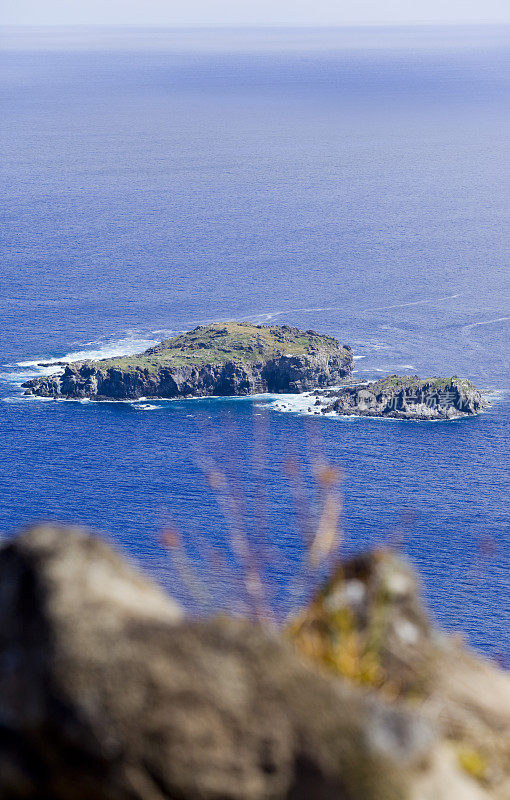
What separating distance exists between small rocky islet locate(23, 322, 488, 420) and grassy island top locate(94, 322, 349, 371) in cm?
17

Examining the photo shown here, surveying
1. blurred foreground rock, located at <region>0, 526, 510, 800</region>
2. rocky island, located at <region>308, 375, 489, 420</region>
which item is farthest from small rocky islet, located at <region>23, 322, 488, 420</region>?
blurred foreground rock, located at <region>0, 526, 510, 800</region>

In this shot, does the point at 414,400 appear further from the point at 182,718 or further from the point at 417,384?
the point at 182,718

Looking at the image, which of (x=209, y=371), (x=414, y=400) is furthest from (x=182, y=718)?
(x=209, y=371)

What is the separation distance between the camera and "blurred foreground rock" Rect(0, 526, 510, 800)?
6.70 m

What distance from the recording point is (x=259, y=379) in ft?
618

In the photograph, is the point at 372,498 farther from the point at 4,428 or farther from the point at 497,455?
the point at 4,428

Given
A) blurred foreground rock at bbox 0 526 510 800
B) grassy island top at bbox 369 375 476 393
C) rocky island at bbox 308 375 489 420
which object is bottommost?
rocky island at bbox 308 375 489 420

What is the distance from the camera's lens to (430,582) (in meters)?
112

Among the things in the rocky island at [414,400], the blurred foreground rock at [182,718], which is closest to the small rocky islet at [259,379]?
the rocky island at [414,400]

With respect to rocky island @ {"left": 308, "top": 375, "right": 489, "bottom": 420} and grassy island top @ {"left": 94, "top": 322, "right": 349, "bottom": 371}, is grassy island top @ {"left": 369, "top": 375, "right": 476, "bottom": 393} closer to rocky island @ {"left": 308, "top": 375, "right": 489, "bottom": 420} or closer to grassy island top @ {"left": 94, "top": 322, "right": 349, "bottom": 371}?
rocky island @ {"left": 308, "top": 375, "right": 489, "bottom": 420}

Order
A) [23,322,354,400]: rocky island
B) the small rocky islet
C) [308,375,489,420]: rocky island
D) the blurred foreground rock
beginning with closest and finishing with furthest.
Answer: the blurred foreground rock → [308,375,489,420]: rocky island → the small rocky islet → [23,322,354,400]: rocky island

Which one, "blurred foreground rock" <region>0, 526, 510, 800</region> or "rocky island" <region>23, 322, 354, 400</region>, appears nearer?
"blurred foreground rock" <region>0, 526, 510, 800</region>

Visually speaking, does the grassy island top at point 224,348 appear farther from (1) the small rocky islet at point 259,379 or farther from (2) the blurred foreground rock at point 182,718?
(2) the blurred foreground rock at point 182,718

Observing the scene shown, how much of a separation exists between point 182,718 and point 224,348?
7289 inches
